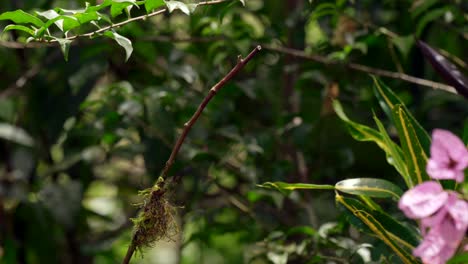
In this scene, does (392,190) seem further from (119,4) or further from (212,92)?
(119,4)

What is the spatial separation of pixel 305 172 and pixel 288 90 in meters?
0.33

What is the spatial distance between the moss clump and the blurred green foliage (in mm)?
307

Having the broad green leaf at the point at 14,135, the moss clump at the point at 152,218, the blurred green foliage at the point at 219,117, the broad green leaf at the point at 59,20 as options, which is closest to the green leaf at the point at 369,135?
the blurred green foliage at the point at 219,117

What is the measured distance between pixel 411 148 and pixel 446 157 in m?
0.23

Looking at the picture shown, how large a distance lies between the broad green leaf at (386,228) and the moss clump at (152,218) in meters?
0.24

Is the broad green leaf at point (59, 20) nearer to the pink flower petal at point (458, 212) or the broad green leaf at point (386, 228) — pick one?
the broad green leaf at point (386, 228)

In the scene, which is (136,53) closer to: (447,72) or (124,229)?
(124,229)

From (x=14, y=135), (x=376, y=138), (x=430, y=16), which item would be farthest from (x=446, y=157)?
(x=14, y=135)

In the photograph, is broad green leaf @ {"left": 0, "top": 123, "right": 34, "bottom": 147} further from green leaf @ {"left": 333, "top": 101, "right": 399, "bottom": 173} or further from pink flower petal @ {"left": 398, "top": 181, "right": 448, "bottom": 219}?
pink flower petal @ {"left": 398, "top": 181, "right": 448, "bottom": 219}

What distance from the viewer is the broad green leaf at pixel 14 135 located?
1.86 m

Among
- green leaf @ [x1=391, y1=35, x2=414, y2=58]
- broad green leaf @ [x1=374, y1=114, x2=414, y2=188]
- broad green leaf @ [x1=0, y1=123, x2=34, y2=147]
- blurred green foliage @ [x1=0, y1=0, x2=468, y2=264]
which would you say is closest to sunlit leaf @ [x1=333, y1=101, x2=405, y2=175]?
broad green leaf @ [x1=374, y1=114, x2=414, y2=188]

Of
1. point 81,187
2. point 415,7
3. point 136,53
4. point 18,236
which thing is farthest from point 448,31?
point 18,236

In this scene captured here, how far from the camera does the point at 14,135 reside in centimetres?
187

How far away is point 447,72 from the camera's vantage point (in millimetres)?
1095
